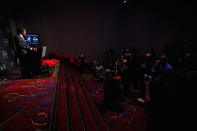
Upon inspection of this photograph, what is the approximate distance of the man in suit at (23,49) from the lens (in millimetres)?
3234

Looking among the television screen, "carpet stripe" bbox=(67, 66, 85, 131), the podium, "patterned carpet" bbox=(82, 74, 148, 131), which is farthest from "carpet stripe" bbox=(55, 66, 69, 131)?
the television screen

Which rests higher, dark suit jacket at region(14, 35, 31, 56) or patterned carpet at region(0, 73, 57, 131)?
dark suit jacket at region(14, 35, 31, 56)

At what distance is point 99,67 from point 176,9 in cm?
700

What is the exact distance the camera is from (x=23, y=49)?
3.36 m

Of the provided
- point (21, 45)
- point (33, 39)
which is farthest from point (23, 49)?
point (33, 39)

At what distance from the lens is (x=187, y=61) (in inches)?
210

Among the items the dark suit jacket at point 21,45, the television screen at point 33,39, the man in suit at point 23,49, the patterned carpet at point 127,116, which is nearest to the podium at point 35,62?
the man in suit at point 23,49

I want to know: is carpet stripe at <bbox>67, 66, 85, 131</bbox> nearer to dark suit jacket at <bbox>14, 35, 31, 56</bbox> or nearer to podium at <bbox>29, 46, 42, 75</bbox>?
podium at <bbox>29, 46, 42, 75</bbox>

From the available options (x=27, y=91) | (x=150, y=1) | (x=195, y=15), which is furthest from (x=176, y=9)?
(x=27, y=91)

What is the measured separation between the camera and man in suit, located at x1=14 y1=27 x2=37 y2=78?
127 inches

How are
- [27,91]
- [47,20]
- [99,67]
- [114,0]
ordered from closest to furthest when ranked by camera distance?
1. [27,91]
2. [99,67]
3. [47,20]
4. [114,0]

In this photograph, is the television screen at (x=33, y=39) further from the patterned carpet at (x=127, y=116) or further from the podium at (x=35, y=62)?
the patterned carpet at (x=127, y=116)

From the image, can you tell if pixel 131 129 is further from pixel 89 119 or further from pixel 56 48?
pixel 56 48

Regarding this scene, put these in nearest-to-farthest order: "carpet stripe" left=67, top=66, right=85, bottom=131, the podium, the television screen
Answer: "carpet stripe" left=67, top=66, right=85, bottom=131 < the podium < the television screen
